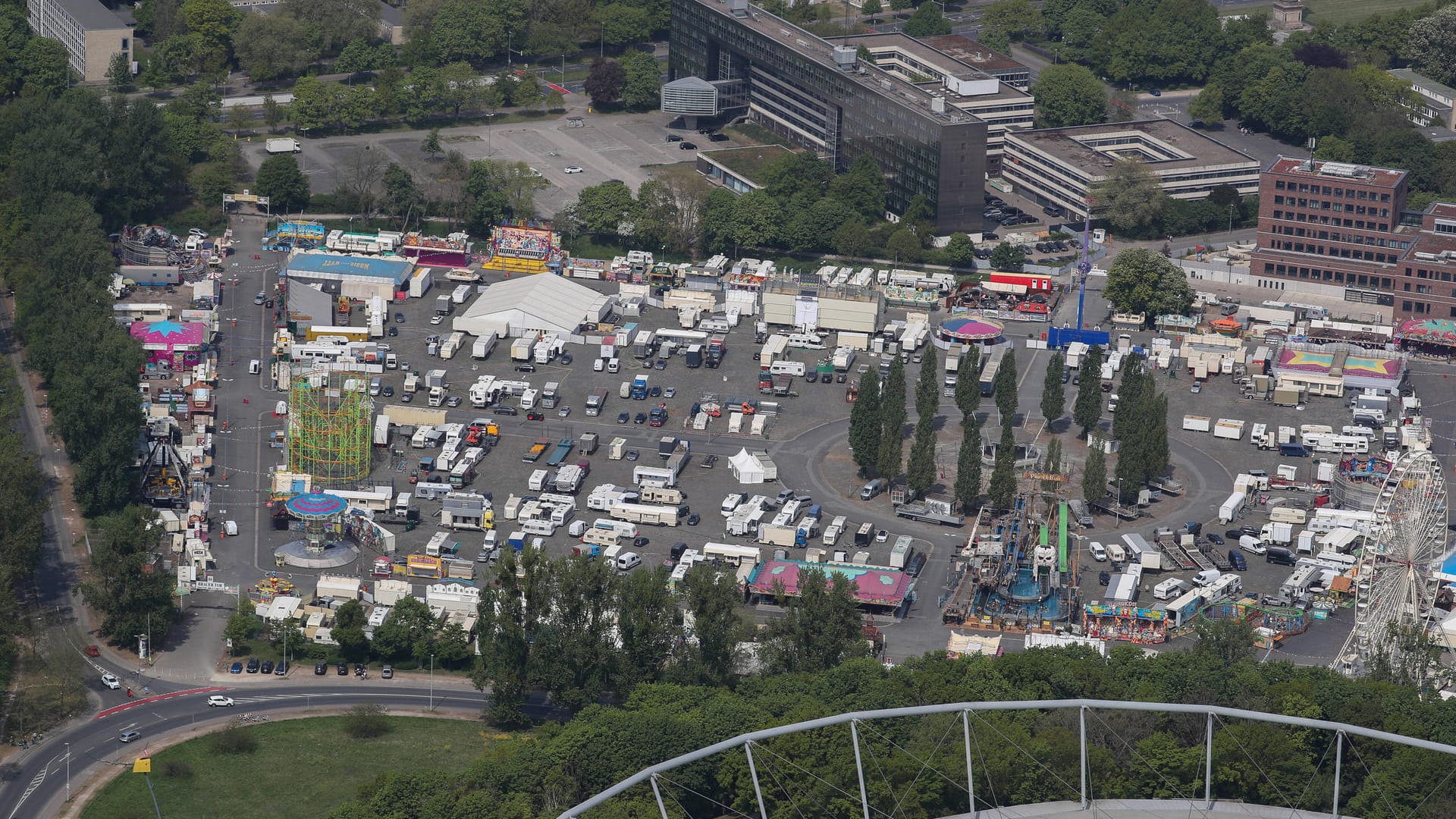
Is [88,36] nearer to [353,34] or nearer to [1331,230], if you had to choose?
[353,34]

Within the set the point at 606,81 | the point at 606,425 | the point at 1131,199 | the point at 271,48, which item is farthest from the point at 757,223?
the point at 271,48

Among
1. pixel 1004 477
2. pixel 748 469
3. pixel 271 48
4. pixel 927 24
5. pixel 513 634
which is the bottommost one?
pixel 513 634

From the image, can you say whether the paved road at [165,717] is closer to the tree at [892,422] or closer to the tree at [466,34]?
the tree at [892,422]

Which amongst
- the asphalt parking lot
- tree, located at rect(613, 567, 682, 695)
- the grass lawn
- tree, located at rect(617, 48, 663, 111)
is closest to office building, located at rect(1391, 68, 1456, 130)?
tree, located at rect(617, 48, 663, 111)

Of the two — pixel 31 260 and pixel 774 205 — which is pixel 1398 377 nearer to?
pixel 774 205

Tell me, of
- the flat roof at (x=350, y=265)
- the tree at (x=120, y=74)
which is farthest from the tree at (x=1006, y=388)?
the tree at (x=120, y=74)

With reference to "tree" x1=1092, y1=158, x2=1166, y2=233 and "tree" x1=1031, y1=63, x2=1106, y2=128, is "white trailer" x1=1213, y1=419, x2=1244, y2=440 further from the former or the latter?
"tree" x1=1031, y1=63, x2=1106, y2=128
